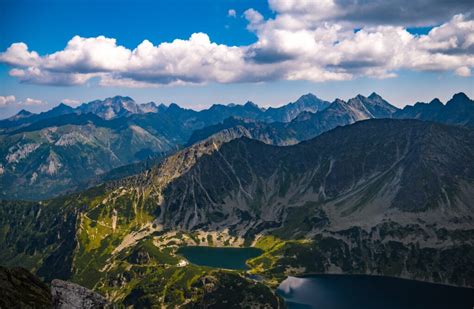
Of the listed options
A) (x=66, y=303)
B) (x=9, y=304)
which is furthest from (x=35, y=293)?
(x=66, y=303)

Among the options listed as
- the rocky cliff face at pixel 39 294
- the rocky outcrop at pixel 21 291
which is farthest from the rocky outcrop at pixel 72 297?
the rocky outcrop at pixel 21 291

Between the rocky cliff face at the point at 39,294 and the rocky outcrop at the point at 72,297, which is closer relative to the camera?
the rocky outcrop at the point at 72,297

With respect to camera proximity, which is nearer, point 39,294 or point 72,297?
point 72,297

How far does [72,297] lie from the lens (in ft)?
180

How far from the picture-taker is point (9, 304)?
58.0 meters

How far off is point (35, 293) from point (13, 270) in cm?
981

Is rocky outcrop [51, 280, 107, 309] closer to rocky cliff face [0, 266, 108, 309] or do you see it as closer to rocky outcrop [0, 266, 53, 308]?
rocky cliff face [0, 266, 108, 309]

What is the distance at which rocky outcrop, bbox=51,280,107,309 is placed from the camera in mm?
54344

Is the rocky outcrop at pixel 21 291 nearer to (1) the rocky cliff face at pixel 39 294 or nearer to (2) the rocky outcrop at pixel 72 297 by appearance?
(1) the rocky cliff face at pixel 39 294

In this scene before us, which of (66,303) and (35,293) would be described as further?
(35,293)

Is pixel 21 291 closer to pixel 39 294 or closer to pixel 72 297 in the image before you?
pixel 39 294

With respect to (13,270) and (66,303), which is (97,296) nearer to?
(66,303)

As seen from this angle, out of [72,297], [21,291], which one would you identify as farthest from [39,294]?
[72,297]

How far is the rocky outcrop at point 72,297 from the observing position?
5434 centimetres
